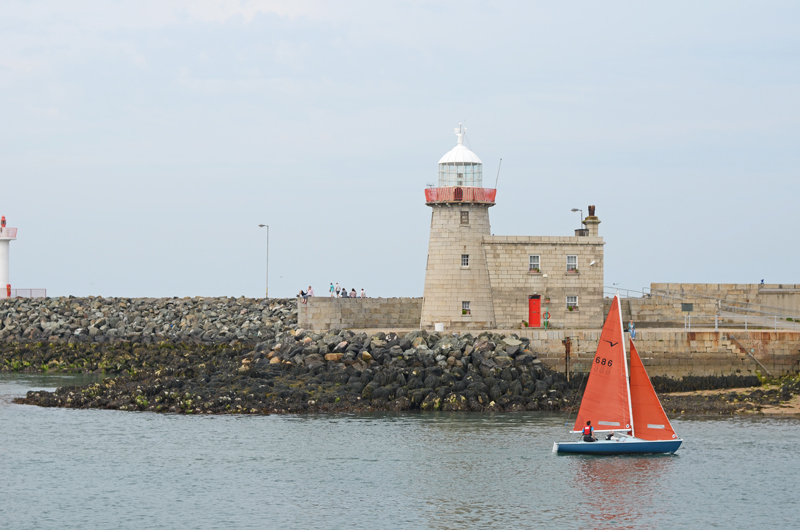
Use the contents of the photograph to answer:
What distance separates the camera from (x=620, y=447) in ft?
88.6

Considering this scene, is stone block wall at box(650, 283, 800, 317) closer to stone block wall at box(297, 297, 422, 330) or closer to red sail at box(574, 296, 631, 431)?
stone block wall at box(297, 297, 422, 330)

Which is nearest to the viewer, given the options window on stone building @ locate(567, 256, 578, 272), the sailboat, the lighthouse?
the sailboat

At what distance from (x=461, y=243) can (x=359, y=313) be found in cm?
641

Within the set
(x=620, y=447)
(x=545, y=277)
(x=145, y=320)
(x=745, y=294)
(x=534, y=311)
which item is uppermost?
(x=545, y=277)

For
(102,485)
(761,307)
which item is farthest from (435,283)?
(102,485)

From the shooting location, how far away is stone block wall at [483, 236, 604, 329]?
1630 inches

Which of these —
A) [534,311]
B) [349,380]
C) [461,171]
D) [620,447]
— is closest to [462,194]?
[461,171]

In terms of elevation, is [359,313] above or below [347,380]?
above

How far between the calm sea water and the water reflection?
0.06 meters

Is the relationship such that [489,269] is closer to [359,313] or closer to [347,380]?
[359,313]

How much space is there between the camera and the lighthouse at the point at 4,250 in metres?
65.2

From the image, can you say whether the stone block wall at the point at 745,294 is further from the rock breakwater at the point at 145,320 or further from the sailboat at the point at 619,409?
the sailboat at the point at 619,409

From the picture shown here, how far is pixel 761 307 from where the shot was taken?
1845 inches

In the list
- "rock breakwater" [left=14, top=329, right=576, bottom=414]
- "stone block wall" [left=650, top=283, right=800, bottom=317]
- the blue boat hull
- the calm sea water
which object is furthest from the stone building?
the blue boat hull
